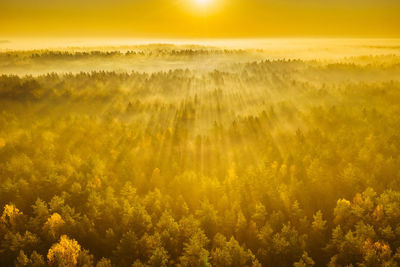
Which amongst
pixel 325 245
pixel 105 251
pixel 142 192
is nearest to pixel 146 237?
pixel 105 251

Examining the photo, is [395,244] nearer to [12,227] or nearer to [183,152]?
[183,152]

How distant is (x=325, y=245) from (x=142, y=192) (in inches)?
1782

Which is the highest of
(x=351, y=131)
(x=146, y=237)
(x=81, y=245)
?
(x=351, y=131)

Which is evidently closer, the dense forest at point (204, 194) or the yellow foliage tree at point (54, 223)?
the dense forest at point (204, 194)

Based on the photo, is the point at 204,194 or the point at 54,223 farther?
the point at 204,194

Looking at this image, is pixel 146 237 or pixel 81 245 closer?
pixel 146 237

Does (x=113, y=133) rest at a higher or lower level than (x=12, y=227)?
higher

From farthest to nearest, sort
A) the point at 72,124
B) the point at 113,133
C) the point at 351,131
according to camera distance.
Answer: the point at 72,124 < the point at 113,133 < the point at 351,131

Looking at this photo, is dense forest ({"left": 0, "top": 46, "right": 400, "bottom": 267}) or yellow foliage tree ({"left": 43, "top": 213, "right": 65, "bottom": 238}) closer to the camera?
dense forest ({"left": 0, "top": 46, "right": 400, "bottom": 267})

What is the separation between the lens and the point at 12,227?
57.2 m

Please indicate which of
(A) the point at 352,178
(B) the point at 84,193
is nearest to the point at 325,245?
(A) the point at 352,178

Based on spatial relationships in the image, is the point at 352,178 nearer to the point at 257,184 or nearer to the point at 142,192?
the point at 257,184

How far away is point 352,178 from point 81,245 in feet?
218

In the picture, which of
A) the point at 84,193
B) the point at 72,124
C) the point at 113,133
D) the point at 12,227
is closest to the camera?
the point at 12,227
